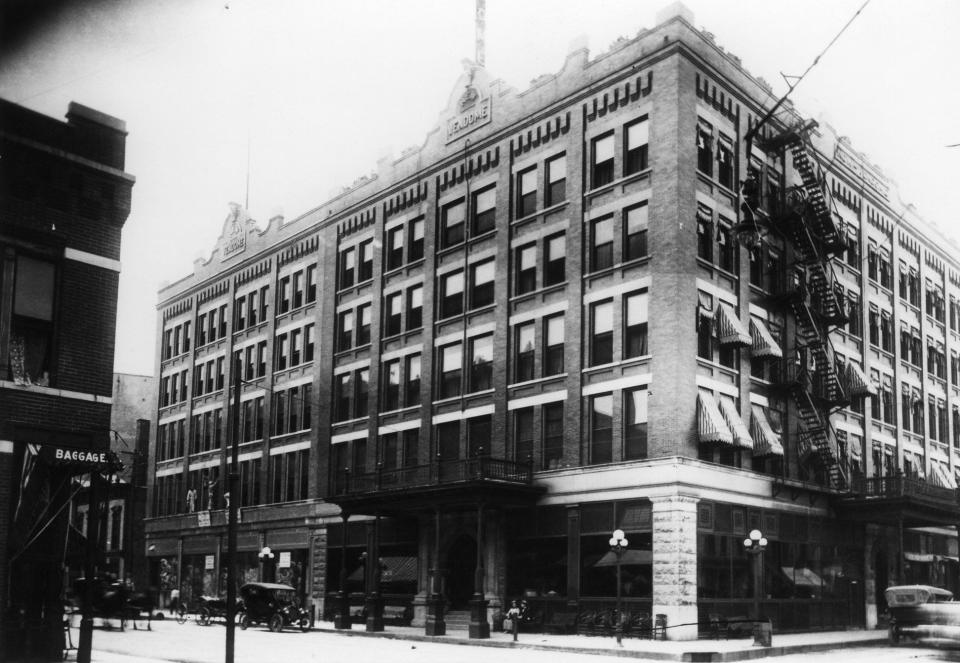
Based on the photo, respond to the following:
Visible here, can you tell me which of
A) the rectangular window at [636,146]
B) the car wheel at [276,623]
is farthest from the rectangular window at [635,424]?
the car wheel at [276,623]

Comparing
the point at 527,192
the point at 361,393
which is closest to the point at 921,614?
the point at 527,192

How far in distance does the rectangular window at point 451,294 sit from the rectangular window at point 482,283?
72 cm

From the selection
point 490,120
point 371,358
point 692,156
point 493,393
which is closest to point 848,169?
point 692,156

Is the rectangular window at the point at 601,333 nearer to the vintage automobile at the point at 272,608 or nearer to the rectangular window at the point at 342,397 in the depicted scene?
the vintage automobile at the point at 272,608

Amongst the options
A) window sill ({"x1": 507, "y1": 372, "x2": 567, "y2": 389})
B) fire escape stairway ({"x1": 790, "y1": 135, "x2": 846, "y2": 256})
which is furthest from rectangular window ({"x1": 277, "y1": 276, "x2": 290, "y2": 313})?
fire escape stairway ({"x1": 790, "y1": 135, "x2": 846, "y2": 256})

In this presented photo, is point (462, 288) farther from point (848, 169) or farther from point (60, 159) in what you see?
point (60, 159)

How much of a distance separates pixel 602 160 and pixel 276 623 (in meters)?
20.3

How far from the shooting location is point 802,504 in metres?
39.0

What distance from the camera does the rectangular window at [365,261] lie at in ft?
159

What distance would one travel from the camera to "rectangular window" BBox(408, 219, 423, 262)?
149ft

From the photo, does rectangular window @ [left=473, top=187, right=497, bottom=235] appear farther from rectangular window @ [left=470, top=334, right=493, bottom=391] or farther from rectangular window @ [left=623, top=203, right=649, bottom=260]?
rectangular window @ [left=623, top=203, right=649, bottom=260]

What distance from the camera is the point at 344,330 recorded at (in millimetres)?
49625

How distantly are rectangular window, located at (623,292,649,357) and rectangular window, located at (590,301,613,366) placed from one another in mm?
699

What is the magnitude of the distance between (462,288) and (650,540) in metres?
13.9
